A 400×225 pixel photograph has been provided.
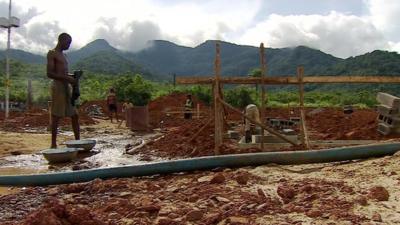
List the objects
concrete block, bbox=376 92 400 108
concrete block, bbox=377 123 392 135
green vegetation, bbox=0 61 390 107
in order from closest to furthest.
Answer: concrete block, bbox=376 92 400 108
concrete block, bbox=377 123 392 135
green vegetation, bbox=0 61 390 107

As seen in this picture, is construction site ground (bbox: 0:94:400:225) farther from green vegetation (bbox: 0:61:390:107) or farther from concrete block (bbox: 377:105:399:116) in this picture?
green vegetation (bbox: 0:61:390:107)

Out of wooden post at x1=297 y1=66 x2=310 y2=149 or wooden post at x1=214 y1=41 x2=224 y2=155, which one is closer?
wooden post at x1=297 y1=66 x2=310 y2=149

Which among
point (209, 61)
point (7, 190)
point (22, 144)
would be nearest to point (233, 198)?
point (7, 190)

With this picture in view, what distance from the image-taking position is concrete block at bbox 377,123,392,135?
1026 centimetres

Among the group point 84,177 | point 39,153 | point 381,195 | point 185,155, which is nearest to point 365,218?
point 381,195

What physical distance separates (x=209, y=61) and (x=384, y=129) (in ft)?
316

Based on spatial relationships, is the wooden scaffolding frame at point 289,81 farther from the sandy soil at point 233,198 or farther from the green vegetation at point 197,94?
the green vegetation at point 197,94

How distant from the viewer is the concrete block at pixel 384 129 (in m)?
10.3

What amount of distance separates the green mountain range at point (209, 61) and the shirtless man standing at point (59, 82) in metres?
37.5

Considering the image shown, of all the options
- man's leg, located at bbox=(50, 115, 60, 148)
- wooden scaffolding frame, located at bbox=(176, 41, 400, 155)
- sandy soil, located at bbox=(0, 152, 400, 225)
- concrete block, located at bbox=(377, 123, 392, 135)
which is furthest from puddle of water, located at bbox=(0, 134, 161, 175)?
concrete block, located at bbox=(377, 123, 392, 135)

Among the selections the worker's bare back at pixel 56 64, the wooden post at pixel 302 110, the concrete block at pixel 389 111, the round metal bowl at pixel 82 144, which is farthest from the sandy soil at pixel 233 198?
the concrete block at pixel 389 111

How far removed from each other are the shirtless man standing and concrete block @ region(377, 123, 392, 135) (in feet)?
21.3

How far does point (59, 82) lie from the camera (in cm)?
841

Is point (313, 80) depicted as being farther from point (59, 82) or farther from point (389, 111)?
point (59, 82)
